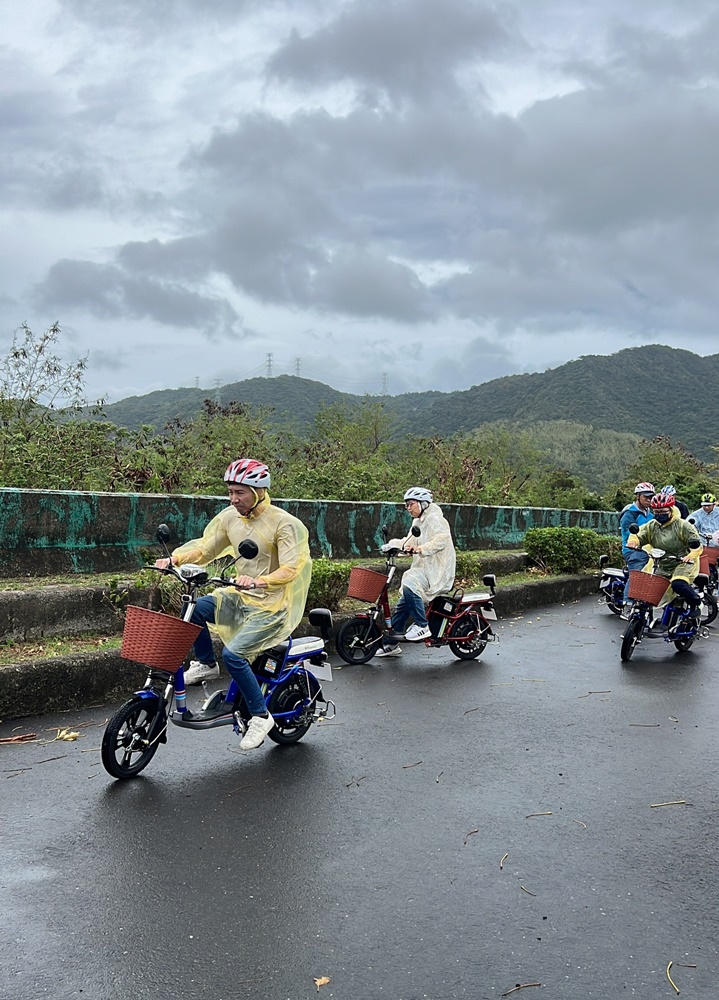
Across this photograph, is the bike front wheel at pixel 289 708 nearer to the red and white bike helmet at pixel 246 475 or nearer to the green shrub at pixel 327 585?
the red and white bike helmet at pixel 246 475

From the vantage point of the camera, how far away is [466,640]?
30.0ft

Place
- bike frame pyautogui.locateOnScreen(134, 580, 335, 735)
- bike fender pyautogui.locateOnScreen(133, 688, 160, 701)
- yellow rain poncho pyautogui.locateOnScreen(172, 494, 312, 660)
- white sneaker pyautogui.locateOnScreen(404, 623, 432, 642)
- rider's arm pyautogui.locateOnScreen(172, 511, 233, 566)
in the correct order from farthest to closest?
white sneaker pyautogui.locateOnScreen(404, 623, 432, 642), rider's arm pyautogui.locateOnScreen(172, 511, 233, 566), yellow rain poncho pyautogui.locateOnScreen(172, 494, 312, 660), bike frame pyautogui.locateOnScreen(134, 580, 335, 735), bike fender pyautogui.locateOnScreen(133, 688, 160, 701)

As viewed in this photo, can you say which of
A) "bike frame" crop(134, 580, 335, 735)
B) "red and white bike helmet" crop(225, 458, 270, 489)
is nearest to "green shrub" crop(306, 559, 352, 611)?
"bike frame" crop(134, 580, 335, 735)

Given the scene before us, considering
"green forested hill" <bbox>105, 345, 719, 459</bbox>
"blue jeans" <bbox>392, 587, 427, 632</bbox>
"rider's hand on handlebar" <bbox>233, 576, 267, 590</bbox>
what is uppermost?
"green forested hill" <bbox>105, 345, 719, 459</bbox>

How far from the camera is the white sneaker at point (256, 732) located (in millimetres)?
5395

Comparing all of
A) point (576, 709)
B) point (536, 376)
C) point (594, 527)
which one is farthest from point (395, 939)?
point (536, 376)

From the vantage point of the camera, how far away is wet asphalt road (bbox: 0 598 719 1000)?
3.16 m

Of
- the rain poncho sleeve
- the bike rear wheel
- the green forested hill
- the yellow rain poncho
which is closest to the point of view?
the yellow rain poncho

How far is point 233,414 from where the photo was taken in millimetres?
20094

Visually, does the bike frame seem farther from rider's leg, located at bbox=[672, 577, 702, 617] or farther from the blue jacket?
the blue jacket

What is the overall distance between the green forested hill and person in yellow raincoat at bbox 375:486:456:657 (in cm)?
6804

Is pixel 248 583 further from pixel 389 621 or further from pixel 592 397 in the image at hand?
pixel 592 397

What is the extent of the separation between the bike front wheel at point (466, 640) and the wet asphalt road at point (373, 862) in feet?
7.67

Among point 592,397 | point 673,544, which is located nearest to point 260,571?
point 673,544
